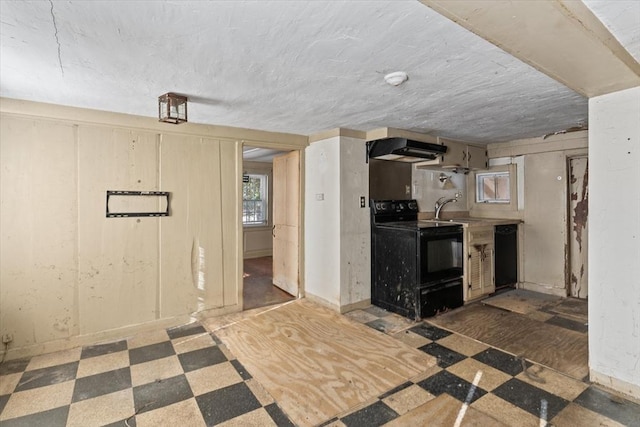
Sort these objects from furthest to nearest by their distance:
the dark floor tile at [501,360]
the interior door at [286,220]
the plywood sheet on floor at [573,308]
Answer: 1. the interior door at [286,220]
2. the plywood sheet on floor at [573,308]
3. the dark floor tile at [501,360]

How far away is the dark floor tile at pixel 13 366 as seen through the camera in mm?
2400

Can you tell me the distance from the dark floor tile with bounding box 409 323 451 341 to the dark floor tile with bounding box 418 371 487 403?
0.65 m

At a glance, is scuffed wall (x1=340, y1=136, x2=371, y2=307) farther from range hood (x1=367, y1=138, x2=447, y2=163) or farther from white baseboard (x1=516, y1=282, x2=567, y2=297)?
white baseboard (x1=516, y1=282, x2=567, y2=297)

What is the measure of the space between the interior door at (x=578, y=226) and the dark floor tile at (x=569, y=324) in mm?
1060

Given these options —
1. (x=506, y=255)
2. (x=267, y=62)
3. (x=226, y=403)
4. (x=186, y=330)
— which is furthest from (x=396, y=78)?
(x=506, y=255)

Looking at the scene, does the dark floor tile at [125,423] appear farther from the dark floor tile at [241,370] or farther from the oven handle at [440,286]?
the oven handle at [440,286]

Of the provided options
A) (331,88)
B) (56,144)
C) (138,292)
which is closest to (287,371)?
(138,292)

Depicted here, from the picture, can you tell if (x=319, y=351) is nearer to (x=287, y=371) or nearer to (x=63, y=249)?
(x=287, y=371)

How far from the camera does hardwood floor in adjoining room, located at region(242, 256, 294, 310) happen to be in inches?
159

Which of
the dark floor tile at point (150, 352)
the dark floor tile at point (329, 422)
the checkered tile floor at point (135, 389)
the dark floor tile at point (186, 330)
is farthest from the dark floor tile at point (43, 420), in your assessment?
the dark floor tile at point (329, 422)

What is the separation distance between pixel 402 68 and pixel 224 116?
180cm

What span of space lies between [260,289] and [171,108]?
2926mm

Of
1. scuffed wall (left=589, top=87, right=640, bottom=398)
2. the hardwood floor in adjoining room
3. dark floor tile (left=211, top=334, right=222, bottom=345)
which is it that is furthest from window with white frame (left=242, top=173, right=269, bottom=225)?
scuffed wall (left=589, top=87, right=640, bottom=398)

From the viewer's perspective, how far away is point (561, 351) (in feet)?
8.71
